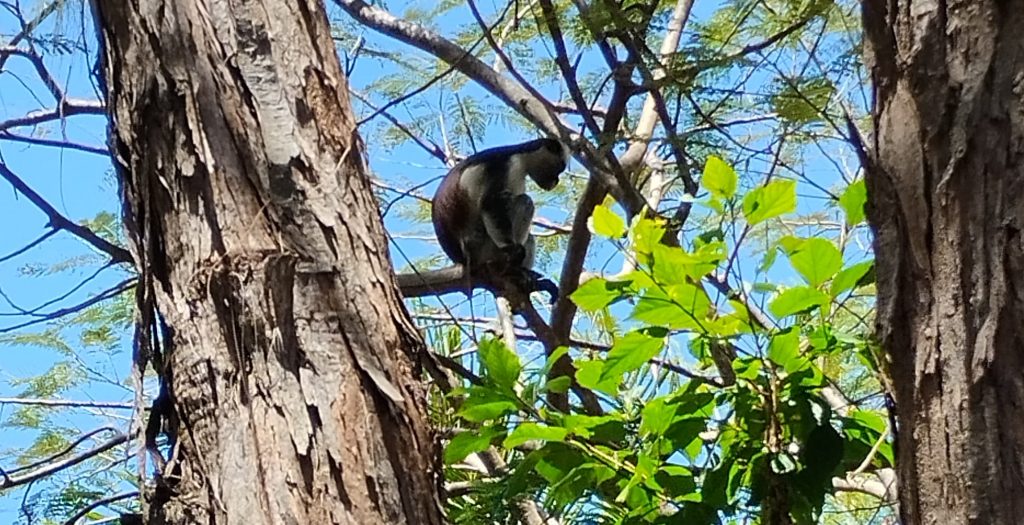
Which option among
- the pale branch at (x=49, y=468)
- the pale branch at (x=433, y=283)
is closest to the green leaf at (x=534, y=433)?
the pale branch at (x=49, y=468)

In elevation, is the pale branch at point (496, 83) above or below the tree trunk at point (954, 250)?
above

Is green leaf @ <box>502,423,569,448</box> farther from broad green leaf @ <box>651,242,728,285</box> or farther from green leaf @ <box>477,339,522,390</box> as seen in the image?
broad green leaf @ <box>651,242,728,285</box>

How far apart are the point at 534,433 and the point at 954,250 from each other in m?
0.66

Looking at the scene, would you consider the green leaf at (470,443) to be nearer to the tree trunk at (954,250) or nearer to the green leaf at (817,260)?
the green leaf at (817,260)

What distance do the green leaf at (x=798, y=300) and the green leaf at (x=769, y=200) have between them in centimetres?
10

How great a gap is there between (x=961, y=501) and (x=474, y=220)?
4.86m

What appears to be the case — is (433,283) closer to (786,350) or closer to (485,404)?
(485,404)

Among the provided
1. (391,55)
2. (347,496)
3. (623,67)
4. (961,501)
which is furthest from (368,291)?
(391,55)

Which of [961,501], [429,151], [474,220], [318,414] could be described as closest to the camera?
[961,501]

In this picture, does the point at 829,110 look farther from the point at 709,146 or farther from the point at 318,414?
the point at 318,414

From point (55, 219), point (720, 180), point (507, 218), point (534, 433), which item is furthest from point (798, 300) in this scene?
point (507, 218)

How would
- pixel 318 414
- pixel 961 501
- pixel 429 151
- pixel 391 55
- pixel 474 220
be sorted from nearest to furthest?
1. pixel 961 501
2. pixel 318 414
3. pixel 391 55
4. pixel 429 151
5. pixel 474 220

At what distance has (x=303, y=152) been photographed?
1.79m

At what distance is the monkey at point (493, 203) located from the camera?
5703 mm
